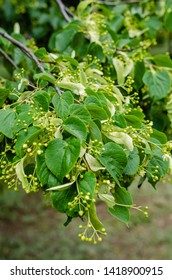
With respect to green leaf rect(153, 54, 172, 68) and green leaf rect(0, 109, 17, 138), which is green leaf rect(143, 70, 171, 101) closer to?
green leaf rect(153, 54, 172, 68)

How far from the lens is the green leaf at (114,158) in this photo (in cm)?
129

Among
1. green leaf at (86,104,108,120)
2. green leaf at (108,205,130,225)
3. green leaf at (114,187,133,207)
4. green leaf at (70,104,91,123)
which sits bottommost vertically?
green leaf at (108,205,130,225)

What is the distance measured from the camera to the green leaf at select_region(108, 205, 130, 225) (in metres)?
1.33

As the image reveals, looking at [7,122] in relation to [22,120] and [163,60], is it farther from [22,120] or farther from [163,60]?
[163,60]

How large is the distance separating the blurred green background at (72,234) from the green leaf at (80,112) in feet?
9.78

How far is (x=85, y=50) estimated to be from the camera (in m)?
2.17

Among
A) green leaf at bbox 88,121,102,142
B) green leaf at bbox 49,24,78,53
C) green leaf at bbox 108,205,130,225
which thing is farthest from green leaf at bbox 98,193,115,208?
green leaf at bbox 49,24,78,53

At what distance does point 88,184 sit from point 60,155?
108 mm

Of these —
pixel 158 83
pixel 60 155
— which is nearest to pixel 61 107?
pixel 60 155

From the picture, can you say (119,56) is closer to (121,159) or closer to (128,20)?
(128,20)

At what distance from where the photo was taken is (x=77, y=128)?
1.26m

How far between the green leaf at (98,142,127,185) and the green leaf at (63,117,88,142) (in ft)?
0.28

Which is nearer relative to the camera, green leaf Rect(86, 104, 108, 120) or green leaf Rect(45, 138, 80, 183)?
green leaf Rect(45, 138, 80, 183)
